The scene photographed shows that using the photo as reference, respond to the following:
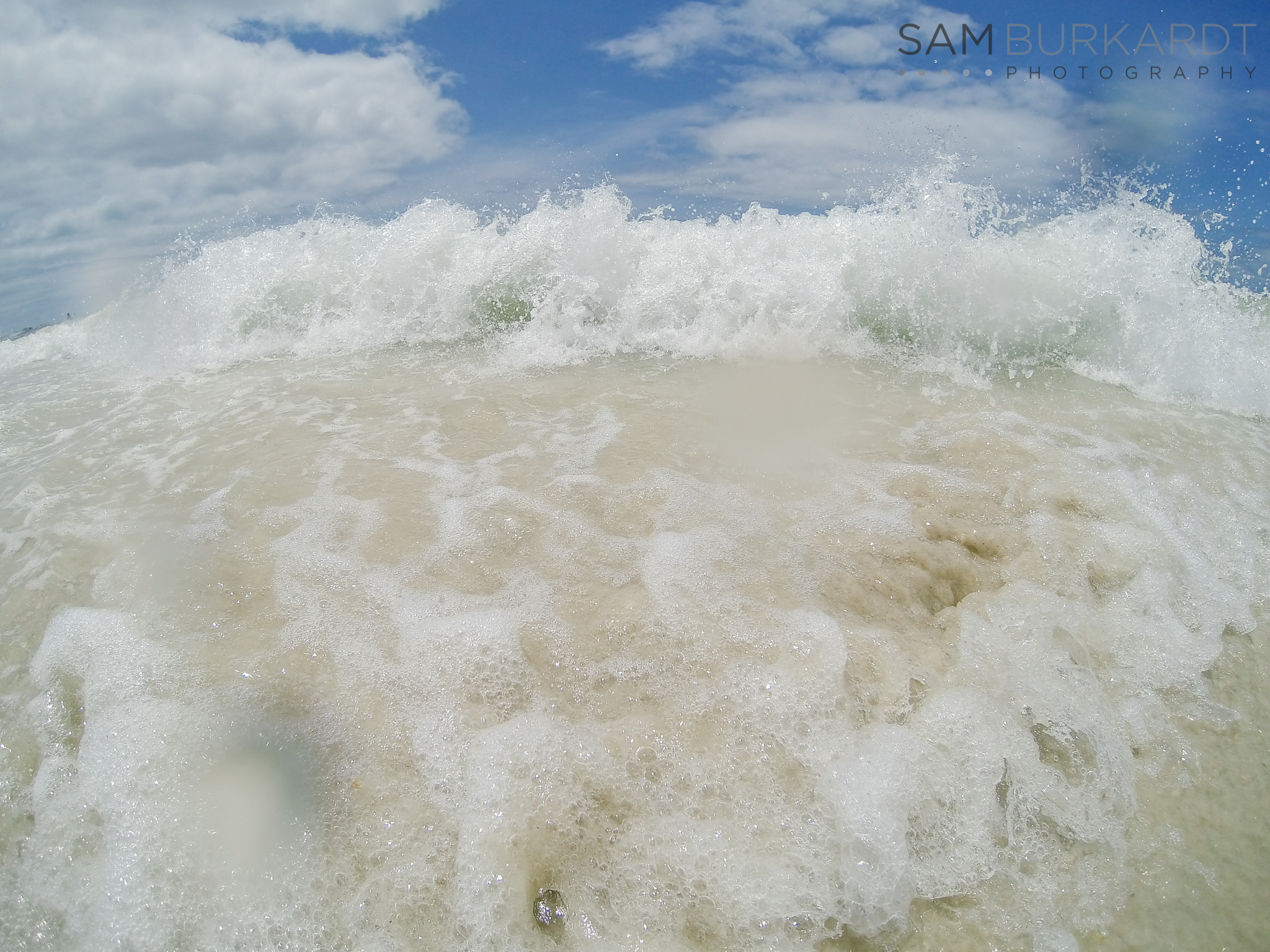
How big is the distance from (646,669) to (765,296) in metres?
4.89

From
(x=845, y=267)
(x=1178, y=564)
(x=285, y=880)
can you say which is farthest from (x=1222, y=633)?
(x=845, y=267)

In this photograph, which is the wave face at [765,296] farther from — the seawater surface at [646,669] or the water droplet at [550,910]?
the water droplet at [550,910]

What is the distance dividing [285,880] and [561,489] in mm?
1991

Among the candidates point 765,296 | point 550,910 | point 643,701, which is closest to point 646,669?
point 643,701

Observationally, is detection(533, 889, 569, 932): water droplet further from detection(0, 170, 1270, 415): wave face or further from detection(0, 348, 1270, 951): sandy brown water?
detection(0, 170, 1270, 415): wave face

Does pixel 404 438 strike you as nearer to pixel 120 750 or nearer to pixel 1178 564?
pixel 120 750

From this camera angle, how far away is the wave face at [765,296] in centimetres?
564

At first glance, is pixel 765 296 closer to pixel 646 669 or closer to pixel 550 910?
pixel 646 669

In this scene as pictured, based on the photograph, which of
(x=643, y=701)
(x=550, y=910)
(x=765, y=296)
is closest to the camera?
(x=550, y=910)

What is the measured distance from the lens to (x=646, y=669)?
2.21 meters

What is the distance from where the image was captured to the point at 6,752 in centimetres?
204

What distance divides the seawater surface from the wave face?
0.79 meters

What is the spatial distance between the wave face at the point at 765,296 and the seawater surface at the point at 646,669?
2.58ft

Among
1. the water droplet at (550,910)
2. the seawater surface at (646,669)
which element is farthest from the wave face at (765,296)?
the water droplet at (550,910)
